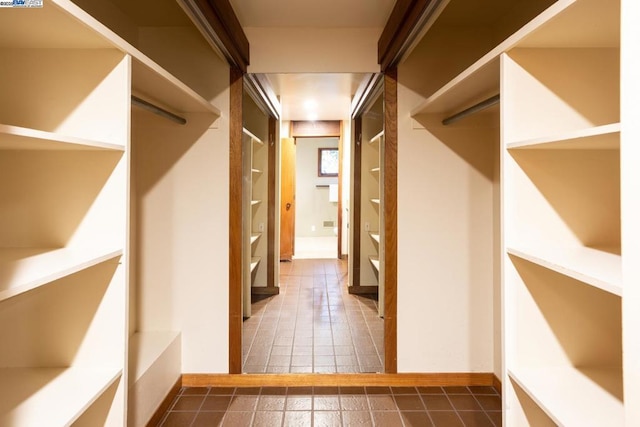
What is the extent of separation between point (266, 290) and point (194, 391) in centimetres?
85

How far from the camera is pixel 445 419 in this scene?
2.05m

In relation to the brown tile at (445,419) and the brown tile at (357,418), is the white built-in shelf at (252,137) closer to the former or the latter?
the brown tile at (357,418)

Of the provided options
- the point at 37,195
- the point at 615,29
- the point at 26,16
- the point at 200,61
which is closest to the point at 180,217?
the point at 200,61

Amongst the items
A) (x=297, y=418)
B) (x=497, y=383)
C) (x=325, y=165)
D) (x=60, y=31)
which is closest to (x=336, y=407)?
(x=297, y=418)

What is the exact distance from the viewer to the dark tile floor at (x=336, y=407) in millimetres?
2020

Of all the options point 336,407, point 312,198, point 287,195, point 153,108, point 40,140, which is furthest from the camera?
point 312,198

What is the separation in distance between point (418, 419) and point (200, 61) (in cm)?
242

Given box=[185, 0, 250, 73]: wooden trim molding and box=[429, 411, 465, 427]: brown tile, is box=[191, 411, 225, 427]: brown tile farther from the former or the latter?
box=[185, 0, 250, 73]: wooden trim molding

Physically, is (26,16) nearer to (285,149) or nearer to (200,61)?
(200,61)

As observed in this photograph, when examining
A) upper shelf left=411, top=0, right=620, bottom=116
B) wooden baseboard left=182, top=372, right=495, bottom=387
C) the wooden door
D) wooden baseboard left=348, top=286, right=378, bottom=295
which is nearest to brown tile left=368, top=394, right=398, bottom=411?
wooden baseboard left=182, top=372, right=495, bottom=387

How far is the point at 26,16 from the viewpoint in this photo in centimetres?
96

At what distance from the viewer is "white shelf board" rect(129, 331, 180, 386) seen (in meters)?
1.89

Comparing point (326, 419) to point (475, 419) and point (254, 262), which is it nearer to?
point (475, 419)

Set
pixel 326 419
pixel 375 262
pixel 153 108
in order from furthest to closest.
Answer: pixel 375 262, pixel 326 419, pixel 153 108
